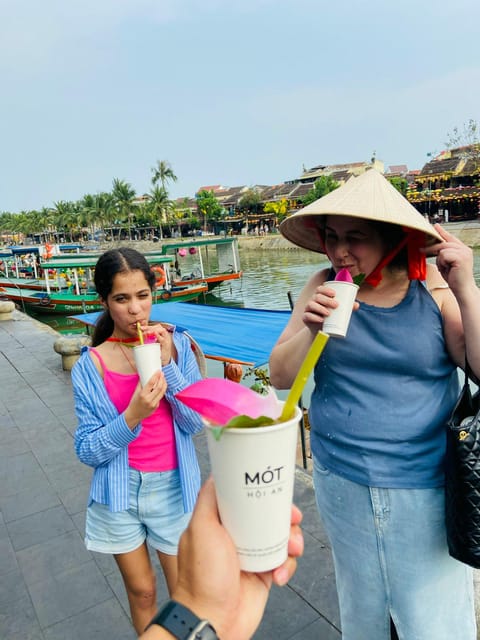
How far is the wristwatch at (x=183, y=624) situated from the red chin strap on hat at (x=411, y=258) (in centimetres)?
94

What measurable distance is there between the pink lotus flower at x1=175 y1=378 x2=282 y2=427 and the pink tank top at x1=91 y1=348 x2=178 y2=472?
0.94 metres

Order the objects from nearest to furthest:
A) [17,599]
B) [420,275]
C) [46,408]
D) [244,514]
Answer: [244,514] < [420,275] < [17,599] < [46,408]

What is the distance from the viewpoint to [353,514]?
1.32 m

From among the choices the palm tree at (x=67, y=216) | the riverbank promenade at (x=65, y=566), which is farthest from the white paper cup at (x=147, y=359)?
the palm tree at (x=67, y=216)

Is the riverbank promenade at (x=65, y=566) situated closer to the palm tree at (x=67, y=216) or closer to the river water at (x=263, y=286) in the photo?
the river water at (x=263, y=286)

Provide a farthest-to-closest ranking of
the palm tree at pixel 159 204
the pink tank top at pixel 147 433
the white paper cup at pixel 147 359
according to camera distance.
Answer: the palm tree at pixel 159 204
the pink tank top at pixel 147 433
the white paper cup at pixel 147 359

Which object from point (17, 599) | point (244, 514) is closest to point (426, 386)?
point (244, 514)

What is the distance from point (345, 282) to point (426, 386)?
44 centimetres

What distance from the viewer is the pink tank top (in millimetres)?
1578

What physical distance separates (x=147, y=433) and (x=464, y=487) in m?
1.02

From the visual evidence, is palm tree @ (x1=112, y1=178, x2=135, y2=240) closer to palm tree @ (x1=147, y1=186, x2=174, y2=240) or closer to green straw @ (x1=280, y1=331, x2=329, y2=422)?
palm tree @ (x1=147, y1=186, x2=174, y2=240)

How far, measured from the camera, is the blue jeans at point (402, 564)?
1.25m

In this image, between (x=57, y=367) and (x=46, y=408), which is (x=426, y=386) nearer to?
(x=46, y=408)

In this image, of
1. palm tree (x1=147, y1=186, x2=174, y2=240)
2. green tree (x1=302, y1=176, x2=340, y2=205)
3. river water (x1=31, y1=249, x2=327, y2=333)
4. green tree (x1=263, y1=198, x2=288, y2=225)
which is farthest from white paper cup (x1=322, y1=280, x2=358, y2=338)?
palm tree (x1=147, y1=186, x2=174, y2=240)
